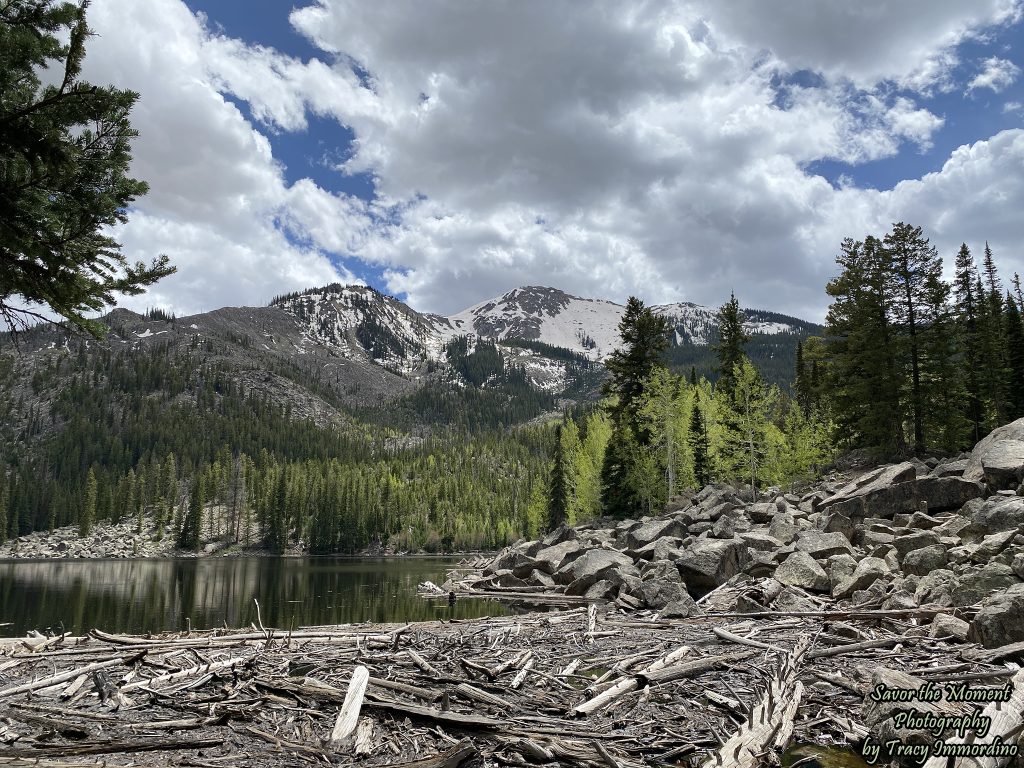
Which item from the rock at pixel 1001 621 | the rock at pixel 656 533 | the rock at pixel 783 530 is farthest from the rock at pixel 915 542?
the rock at pixel 656 533

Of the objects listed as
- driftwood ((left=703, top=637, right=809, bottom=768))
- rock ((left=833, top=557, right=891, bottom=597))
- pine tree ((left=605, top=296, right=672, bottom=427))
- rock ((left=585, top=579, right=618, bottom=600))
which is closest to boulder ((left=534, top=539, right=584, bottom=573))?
rock ((left=585, top=579, right=618, bottom=600))

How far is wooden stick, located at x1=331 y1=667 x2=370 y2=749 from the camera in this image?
24.3 ft

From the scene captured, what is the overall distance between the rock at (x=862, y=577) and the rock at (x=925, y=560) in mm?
573

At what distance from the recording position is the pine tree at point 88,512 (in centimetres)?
15788

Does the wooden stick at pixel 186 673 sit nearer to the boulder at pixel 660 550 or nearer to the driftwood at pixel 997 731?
the driftwood at pixel 997 731

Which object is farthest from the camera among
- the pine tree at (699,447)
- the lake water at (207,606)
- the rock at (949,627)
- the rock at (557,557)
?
the pine tree at (699,447)

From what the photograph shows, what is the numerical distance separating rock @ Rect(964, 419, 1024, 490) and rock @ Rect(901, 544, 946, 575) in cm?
658

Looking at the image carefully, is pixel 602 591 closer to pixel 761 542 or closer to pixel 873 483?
pixel 761 542

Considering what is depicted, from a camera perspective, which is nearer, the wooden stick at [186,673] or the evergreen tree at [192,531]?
the wooden stick at [186,673]

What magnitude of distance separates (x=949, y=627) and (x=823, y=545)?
8.26 metres

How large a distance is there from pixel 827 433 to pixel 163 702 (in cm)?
5452

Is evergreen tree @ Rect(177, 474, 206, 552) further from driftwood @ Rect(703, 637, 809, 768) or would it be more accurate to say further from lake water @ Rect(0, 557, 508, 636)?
driftwood @ Rect(703, 637, 809, 768)

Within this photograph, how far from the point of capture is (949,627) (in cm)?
1160

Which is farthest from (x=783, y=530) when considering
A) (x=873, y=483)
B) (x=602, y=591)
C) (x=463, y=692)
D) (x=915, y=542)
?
(x=463, y=692)
